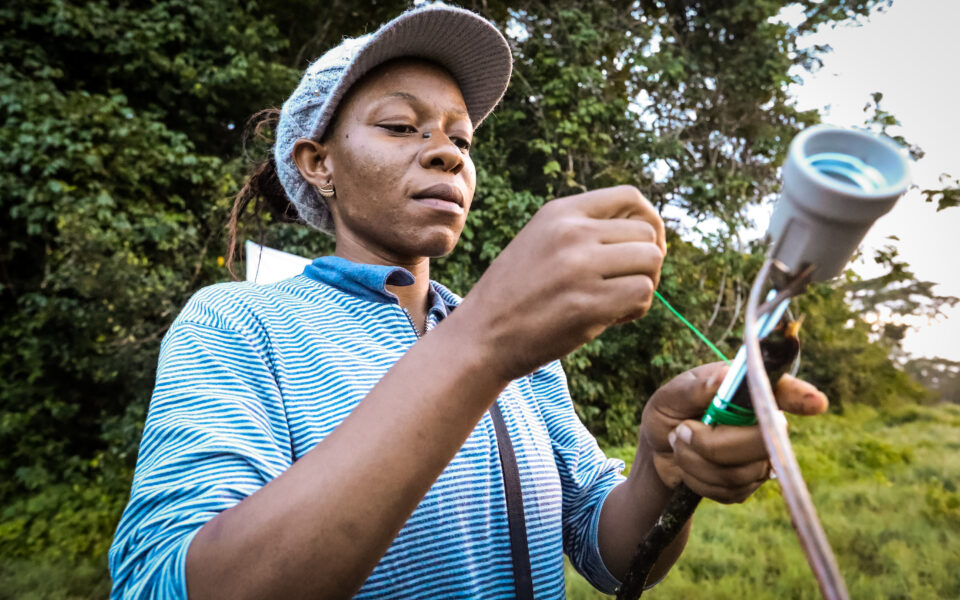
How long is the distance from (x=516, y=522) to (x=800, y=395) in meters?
0.71

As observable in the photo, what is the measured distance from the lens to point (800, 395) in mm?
870

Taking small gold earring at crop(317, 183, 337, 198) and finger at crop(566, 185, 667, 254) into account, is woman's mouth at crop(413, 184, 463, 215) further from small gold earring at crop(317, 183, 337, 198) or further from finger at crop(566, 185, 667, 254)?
finger at crop(566, 185, 667, 254)

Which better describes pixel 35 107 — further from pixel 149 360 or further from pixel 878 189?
pixel 878 189

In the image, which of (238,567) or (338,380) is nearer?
(238,567)

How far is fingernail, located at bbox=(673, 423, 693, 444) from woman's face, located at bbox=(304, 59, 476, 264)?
79cm

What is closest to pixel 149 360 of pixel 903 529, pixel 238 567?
pixel 238 567

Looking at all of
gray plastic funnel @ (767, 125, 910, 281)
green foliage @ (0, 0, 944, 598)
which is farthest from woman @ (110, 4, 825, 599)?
green foliage @ (0, 0, 944, 598)

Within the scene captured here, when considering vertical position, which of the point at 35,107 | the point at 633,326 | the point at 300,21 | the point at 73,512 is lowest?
the point at 73,512

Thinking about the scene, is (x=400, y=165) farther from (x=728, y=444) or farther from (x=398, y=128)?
(x=728, y=444)

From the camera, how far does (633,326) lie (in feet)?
26.8

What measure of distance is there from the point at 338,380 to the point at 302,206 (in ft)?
2.84

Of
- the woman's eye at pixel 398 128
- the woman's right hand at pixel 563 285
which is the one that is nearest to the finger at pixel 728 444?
the woman's right hand at pixel 563 285

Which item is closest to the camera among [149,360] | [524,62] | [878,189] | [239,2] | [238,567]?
[878,189]

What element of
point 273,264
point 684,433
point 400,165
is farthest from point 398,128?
point 273,264
